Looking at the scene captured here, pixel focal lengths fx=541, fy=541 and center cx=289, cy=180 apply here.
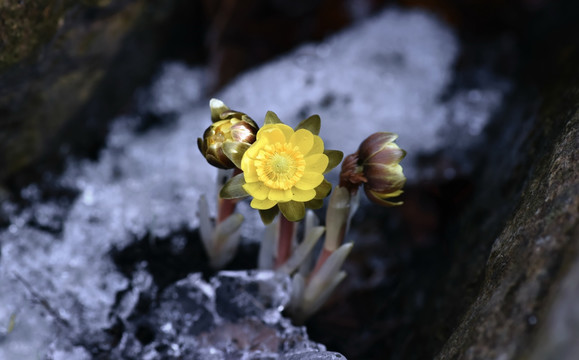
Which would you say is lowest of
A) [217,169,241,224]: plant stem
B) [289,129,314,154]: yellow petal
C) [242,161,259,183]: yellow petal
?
[242,161,259,183]: yellow petal

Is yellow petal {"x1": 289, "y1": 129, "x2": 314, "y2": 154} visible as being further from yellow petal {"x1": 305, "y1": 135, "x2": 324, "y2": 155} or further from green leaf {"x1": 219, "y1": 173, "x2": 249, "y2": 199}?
green leaf {"x1": 219, "y1": 173, "x2": 249, "y2": 199}

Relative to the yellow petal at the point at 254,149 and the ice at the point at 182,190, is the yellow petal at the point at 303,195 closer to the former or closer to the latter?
the yellow petal at the point at 254,149

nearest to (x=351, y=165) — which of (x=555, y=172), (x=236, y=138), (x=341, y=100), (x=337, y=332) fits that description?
(x=236, y=138)

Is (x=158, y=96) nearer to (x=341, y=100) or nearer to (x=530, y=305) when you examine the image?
(x=341, y=100)

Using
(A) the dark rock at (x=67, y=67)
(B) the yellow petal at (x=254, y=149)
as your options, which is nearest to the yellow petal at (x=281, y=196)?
(B) the yellow petal at (x=254, y=149)

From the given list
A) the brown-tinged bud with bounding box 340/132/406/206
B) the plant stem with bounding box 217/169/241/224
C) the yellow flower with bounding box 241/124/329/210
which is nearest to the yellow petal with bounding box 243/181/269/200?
the yellow flower with bounding box 241/124/329/210

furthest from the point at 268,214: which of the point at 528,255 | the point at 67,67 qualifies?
the point at 67,67
